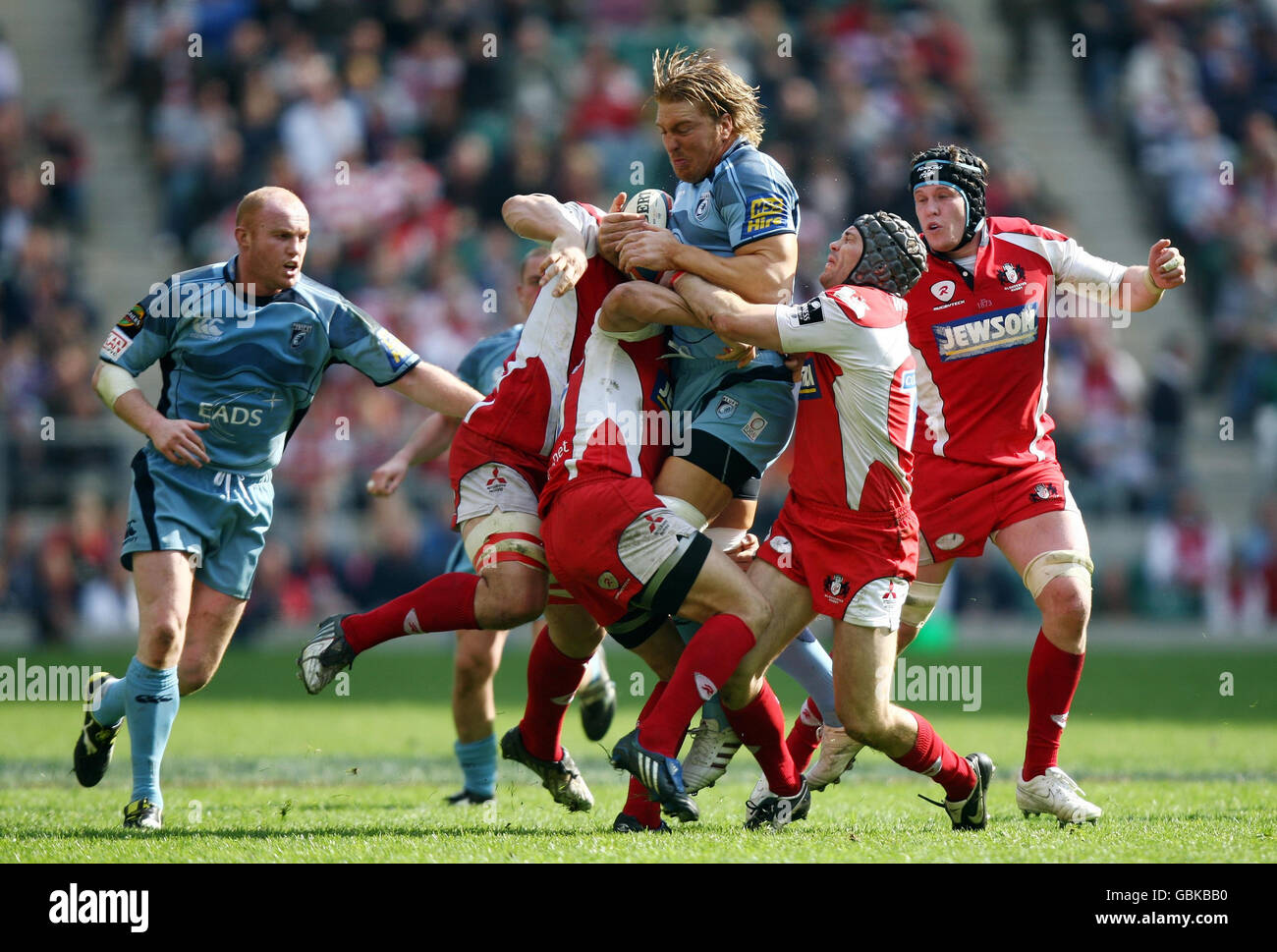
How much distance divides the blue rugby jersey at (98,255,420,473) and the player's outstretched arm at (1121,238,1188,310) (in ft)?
10.4

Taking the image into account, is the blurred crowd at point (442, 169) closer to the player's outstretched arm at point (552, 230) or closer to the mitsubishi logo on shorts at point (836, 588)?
the player's outstretched arm at point (552, 230)

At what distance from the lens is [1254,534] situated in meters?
15.4

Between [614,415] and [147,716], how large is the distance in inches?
98.2

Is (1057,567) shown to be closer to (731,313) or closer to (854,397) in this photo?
(854,397)

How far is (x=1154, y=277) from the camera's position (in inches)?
251

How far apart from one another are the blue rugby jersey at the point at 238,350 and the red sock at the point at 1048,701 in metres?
3.03

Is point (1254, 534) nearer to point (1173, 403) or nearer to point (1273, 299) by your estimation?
point (1173, 403)

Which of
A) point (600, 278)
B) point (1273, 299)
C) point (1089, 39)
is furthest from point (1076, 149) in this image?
point (600, 278)

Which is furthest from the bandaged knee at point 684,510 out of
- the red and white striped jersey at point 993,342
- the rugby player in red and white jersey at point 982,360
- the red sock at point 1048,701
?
the red sock at point 1048,701

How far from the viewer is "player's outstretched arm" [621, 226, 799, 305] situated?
221 inches

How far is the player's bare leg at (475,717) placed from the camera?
23.8ft

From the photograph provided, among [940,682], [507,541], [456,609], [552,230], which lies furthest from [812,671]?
[940,682]

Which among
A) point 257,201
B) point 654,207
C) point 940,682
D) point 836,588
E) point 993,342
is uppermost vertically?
point 257,201
